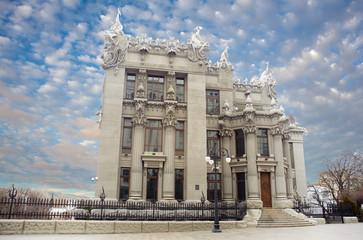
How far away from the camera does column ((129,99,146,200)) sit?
2544 cm

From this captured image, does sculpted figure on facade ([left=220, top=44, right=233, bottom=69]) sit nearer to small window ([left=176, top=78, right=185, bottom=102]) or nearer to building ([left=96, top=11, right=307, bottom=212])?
building ([left=96, top=11, right=307, bottom=212])

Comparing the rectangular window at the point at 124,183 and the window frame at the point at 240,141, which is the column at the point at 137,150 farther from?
the window frame at the point at 240,141

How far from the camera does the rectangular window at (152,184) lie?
26.2 metres

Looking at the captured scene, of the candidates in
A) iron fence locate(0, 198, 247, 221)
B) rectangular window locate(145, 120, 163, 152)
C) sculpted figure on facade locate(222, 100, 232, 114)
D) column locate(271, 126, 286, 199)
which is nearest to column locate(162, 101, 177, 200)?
rectangular window locate(145, 120, 163, 152)

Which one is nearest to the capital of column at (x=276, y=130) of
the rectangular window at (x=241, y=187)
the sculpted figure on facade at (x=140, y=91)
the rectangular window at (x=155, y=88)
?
the rectangular window at (x=241, y=187)

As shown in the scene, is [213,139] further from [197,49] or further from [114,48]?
[114,48]

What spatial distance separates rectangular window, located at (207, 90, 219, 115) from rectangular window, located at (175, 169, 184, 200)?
7.92 metres

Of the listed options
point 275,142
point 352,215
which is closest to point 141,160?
point 275,142

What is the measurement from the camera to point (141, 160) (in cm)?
2638

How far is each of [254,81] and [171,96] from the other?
13279 mm

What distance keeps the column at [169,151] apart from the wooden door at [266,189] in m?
9.11

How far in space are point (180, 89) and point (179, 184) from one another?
33.9 ft

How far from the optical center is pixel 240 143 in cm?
2911

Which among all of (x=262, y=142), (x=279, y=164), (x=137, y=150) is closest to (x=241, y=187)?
(x=279, y=164)
